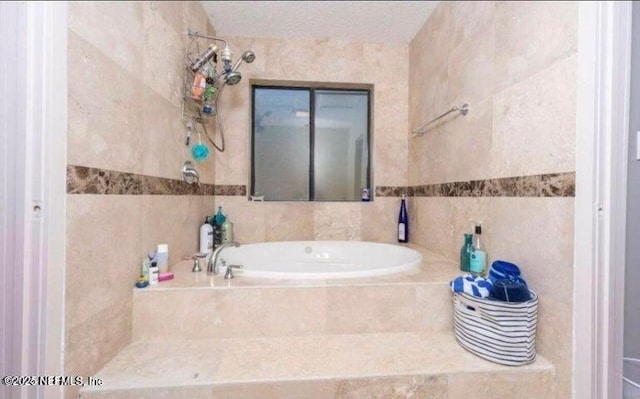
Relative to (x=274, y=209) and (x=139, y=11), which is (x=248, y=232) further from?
(x=139, y=11)

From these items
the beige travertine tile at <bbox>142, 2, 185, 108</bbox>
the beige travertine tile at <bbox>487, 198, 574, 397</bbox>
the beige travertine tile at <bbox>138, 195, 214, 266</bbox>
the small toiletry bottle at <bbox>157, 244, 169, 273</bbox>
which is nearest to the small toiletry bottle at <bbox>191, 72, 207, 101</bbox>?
the beige travertine tile at <bbox>142, 2, 185, 108</bbox>

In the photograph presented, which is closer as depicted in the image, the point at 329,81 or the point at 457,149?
the point at 457,149

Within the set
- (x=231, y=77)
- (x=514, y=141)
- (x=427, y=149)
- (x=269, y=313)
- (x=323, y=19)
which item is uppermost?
(x=323, y=19)

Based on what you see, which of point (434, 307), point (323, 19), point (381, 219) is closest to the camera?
point (434, 307)

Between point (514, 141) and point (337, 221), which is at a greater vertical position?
point (514, 141)

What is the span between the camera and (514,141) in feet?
3.57

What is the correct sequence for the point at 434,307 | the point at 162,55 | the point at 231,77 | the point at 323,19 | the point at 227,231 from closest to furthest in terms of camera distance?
the point at 434,307 → the point at 162,55 → the point at 231,77 → the point at 323,19 → the point at 227,231

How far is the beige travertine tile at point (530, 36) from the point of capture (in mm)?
853

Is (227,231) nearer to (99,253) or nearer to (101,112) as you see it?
(99,253)

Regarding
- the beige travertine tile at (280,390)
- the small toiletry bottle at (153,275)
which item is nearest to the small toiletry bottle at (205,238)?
the small toiletry bottle at (153,275)

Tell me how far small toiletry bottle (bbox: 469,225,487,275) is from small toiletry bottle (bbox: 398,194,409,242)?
81 centimetres

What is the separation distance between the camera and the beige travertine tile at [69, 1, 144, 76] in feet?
2.52

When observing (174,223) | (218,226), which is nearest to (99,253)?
(174,223)

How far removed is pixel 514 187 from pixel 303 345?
1.02 metres
